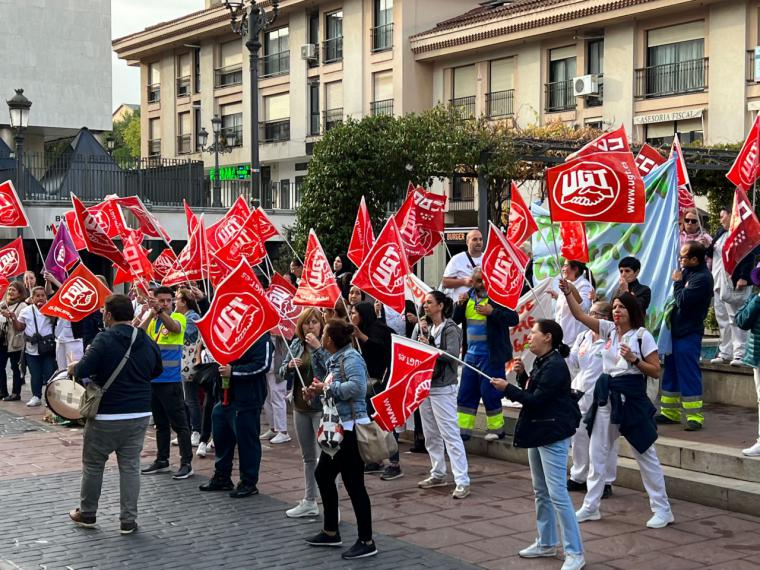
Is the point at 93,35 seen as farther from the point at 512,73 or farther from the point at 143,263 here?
the point at 143,263

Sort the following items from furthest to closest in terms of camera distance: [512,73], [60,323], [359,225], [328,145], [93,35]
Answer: [93,35], [512,73], [328,145], [60,323], [359,225]

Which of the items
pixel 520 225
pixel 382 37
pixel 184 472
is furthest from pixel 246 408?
pixel 382 37

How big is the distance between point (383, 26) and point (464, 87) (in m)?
4.53


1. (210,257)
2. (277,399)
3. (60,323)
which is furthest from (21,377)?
(277,399)

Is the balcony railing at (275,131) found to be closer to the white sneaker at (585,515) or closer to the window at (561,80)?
the window at (561,80)

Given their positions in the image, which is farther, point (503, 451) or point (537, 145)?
point (537, 145)

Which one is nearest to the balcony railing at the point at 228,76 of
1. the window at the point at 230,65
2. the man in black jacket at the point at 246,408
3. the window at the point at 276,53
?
the window at the point at 230,65

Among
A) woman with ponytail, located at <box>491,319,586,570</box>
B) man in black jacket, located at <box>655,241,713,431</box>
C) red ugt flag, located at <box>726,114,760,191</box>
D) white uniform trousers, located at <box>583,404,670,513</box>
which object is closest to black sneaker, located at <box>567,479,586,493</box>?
white uniform trousers, located at <box>583,404,670,513</box>

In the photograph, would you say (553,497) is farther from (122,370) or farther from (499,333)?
(499,333)

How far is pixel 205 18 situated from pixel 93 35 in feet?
29.1

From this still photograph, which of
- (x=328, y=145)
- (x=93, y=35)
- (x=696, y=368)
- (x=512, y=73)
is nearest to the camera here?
(x=696, y=368)

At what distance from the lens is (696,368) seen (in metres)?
10.6

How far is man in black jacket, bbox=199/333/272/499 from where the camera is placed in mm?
9648

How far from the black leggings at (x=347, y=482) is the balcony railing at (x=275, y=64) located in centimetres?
3897
